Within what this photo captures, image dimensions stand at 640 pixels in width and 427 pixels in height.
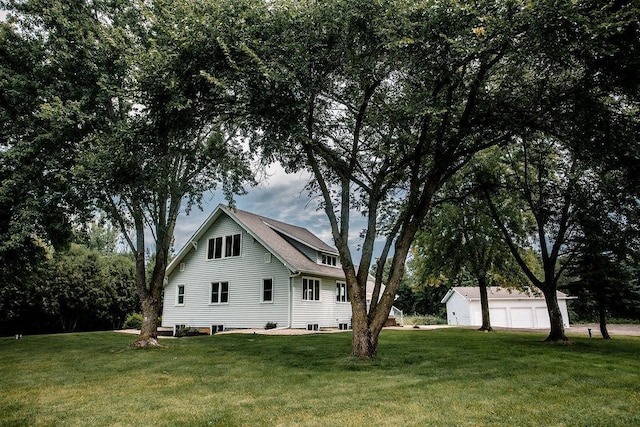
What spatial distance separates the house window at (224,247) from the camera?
2336 centimetres

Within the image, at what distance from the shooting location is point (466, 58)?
26.4 ft

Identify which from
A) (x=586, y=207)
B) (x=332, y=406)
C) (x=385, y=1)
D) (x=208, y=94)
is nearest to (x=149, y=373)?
(x=332, y=406)

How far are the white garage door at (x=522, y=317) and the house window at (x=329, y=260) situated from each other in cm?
1946

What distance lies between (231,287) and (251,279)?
1.44 meters

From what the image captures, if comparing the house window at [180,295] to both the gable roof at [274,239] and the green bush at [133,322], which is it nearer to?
the gable roof at [274,239]

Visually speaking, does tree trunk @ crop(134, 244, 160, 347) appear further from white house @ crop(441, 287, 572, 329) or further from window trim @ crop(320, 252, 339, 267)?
white house @ crop(441, 287, 572, 329)

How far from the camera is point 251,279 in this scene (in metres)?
22.4

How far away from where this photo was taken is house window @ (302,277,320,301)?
22.0 meters

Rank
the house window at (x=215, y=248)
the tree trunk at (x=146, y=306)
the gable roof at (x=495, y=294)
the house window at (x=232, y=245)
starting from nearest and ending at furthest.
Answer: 1. the tree trunk at (x=146, y=306)
2. the house window at (x=232, y=245)
3. the house window at (x=215, y=248)
4. the gable roof at (x=495, y=294)

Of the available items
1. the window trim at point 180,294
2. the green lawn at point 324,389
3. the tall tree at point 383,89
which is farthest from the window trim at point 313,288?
the tall tree at point 383,89

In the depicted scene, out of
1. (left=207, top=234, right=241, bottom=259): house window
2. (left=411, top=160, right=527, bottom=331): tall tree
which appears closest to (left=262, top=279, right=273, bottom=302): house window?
(left=207, top=234, right=241, bottom=259): house window

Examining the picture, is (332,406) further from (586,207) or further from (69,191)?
(586,207)

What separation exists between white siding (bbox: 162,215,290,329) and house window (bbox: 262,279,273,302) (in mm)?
207

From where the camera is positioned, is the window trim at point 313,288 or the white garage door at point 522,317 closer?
the window trim at point 313,288
